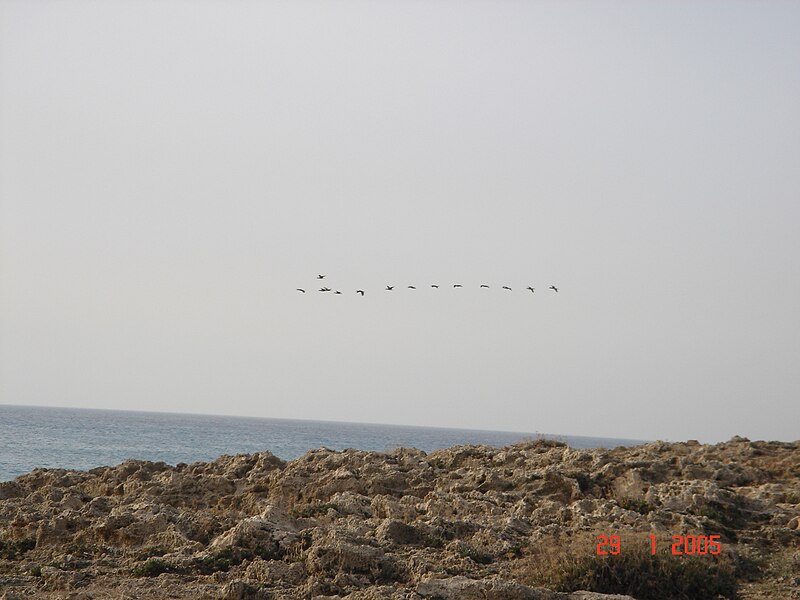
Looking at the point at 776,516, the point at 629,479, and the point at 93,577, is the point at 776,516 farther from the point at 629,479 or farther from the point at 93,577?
the point at 93,577

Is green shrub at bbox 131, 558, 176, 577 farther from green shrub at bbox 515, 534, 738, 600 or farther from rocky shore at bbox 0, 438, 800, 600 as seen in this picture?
green shrub at bbox 515, 534, 738, 600

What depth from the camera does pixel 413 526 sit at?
1412 cm

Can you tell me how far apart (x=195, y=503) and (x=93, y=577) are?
6119 mm

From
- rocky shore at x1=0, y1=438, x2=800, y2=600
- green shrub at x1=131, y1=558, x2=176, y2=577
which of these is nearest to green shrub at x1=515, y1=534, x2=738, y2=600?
rocky shore at x1=0, y1=438, x2=800, y2=600

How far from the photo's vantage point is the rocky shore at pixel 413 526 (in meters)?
11.6
